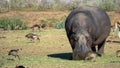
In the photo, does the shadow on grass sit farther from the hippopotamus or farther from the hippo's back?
the hippo's back

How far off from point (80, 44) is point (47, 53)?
3935 mm

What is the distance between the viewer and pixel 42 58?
62.1 ft

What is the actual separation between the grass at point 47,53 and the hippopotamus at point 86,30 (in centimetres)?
40

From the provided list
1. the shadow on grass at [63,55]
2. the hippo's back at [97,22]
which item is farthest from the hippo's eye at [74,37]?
the shadow on grass at [63,55]

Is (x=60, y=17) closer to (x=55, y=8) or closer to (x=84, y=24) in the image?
(x=55, y=8)

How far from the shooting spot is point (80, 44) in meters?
17.4

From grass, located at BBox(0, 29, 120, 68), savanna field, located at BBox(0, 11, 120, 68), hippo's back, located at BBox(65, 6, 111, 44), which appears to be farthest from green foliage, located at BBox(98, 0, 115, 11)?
hippo's back, located at BBox(65, 6, 111, 44)

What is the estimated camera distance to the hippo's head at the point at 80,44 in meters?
17.2

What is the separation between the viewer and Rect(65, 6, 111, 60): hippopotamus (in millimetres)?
17328

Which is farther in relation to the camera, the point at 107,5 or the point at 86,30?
the point at 107,5

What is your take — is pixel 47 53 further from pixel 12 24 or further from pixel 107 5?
pixel 107 5

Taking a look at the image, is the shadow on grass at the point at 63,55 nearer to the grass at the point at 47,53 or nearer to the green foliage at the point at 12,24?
the grass at the point at 47,53

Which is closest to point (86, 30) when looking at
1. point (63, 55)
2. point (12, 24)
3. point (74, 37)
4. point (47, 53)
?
point (74, 37)

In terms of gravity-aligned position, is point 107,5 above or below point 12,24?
below
